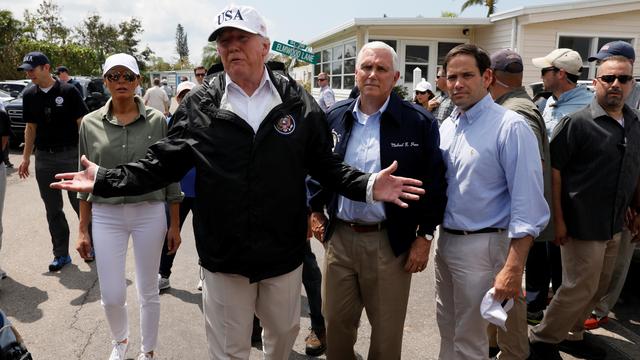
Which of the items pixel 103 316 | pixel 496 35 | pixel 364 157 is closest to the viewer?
pixel 364 157

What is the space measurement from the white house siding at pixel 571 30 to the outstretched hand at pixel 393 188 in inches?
486

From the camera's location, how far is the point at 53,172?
207 inches

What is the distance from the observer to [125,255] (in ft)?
10.8

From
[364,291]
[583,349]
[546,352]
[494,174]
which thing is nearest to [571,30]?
[583,349]

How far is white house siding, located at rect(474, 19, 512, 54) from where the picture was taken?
1368 centimetres

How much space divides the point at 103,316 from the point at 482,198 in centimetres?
340

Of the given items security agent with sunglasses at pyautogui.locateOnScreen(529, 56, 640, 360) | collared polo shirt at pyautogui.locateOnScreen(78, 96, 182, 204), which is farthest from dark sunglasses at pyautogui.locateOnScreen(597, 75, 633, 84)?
collared polo shirt at pyautogui.locateOnScreen(78, 96, 182, 204)

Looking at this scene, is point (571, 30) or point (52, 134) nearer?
point (52, 134)

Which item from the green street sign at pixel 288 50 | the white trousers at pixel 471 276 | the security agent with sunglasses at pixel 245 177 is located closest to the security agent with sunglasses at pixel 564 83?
the white trousers at pixel 471 276

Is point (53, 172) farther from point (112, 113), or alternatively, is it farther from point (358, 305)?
point (358, 305)

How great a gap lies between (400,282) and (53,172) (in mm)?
4342

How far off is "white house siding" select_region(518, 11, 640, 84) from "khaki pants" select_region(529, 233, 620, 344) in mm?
11130

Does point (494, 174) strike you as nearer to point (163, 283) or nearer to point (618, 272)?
point (618, 272)

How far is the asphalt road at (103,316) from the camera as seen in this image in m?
3.62
